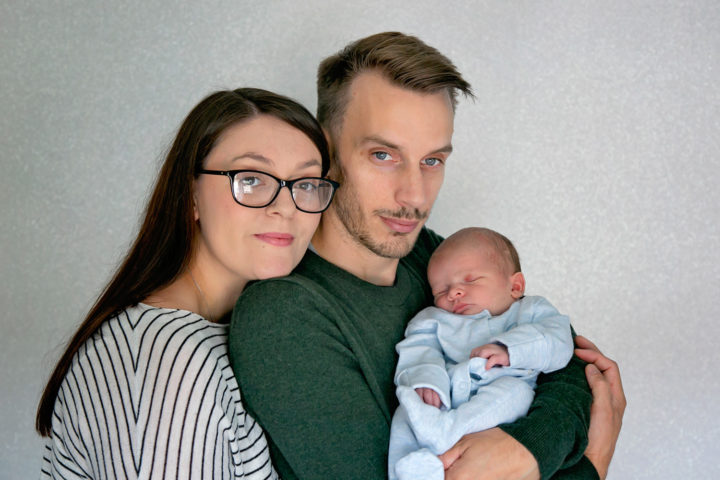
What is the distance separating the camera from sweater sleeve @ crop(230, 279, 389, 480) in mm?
1669

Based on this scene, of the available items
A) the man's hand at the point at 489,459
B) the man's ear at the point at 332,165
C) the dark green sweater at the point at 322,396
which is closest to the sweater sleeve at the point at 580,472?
the dark green sweater at the point at 322,396

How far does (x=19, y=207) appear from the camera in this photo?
10.2 ft

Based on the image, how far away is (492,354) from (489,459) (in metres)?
0.30

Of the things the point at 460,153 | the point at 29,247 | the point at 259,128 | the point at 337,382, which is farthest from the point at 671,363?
the point at 29,247

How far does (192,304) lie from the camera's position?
1858mm

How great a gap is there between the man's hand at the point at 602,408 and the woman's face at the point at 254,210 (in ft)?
3.23

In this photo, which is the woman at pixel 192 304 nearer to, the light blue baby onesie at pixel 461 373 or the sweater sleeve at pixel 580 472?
the light blue baby onesie at pixel 461 373

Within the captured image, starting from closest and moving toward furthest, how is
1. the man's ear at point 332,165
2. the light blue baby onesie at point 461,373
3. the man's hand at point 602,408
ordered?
1. the light blue baby onesie at point 461,373
2. the man's hand at point 602,408
3. the man's ear at point 332,165

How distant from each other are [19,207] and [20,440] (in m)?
1.14

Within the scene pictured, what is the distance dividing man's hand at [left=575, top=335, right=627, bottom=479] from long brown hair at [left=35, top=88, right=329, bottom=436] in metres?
1.15

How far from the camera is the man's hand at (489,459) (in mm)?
1606

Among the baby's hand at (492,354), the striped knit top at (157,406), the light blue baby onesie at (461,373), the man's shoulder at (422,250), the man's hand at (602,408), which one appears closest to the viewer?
the striped knit top at (157,406)

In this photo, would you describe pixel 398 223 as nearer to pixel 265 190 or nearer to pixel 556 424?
pixel 265 190

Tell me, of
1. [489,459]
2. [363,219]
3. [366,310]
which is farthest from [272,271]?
[489,459]
